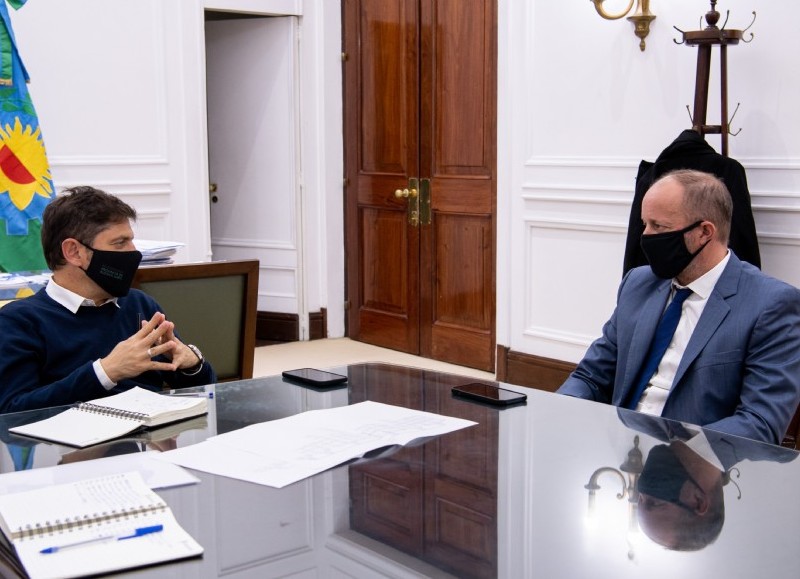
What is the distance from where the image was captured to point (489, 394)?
2.11 m

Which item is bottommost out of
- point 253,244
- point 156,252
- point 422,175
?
point 253,244

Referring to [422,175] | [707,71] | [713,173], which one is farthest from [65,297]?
[422,175]

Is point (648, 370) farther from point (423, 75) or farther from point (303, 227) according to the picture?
point (303, 227)

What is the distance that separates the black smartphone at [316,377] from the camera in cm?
223

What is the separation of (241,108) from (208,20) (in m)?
0.74

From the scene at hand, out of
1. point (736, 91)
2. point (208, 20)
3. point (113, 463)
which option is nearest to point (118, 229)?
point (113, 463)

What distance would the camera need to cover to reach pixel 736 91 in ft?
13.4

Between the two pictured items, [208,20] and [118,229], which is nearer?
[118,229]

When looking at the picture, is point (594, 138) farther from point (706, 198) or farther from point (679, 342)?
point (679, 342)

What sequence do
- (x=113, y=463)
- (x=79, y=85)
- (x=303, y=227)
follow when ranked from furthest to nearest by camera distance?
(x=303, y=227), (x=79, y=85), (x=113, y=463)

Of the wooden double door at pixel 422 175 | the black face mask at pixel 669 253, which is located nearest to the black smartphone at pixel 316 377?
the black face mask at pixel 669 253

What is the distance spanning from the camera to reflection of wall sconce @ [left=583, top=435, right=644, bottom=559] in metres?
1.37

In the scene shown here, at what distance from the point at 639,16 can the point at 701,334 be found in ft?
7.95

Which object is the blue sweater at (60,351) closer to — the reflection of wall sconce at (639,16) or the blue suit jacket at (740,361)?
the blue suit jacket at (740,361)
